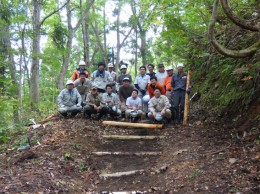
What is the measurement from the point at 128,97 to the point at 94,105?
1.71 m

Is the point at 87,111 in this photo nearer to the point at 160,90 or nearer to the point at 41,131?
the point at 41,131

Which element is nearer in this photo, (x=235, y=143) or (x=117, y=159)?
(x=235, y=143)

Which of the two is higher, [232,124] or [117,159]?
[232,124]

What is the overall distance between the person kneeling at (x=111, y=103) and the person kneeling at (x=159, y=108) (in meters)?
1.40

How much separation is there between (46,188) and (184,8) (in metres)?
5.27

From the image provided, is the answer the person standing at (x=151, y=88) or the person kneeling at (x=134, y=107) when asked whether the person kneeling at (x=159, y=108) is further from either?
the person kneeling at (x=134, y=107)

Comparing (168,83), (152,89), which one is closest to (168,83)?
(168,83)

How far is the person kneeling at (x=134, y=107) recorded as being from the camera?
10077mm

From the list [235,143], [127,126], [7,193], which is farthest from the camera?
[127,126]

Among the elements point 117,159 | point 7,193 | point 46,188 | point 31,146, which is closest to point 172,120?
point 117,159

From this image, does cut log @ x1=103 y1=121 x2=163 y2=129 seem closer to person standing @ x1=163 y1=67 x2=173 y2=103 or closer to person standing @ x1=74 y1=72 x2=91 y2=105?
person standing @ x1=163 y1=67 x2=173 y2=103

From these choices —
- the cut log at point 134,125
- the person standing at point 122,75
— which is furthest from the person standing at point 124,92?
the cut log at point 134,125

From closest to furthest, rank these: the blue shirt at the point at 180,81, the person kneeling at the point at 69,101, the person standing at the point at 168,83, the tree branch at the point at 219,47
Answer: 1. the tree branch at the point at 219,47
2. the blue shirt at the point at 180,81
3. the person kneeling at the point at 69,101
4. the person standing at the point at 168,83

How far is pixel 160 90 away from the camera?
10094 millimetres
